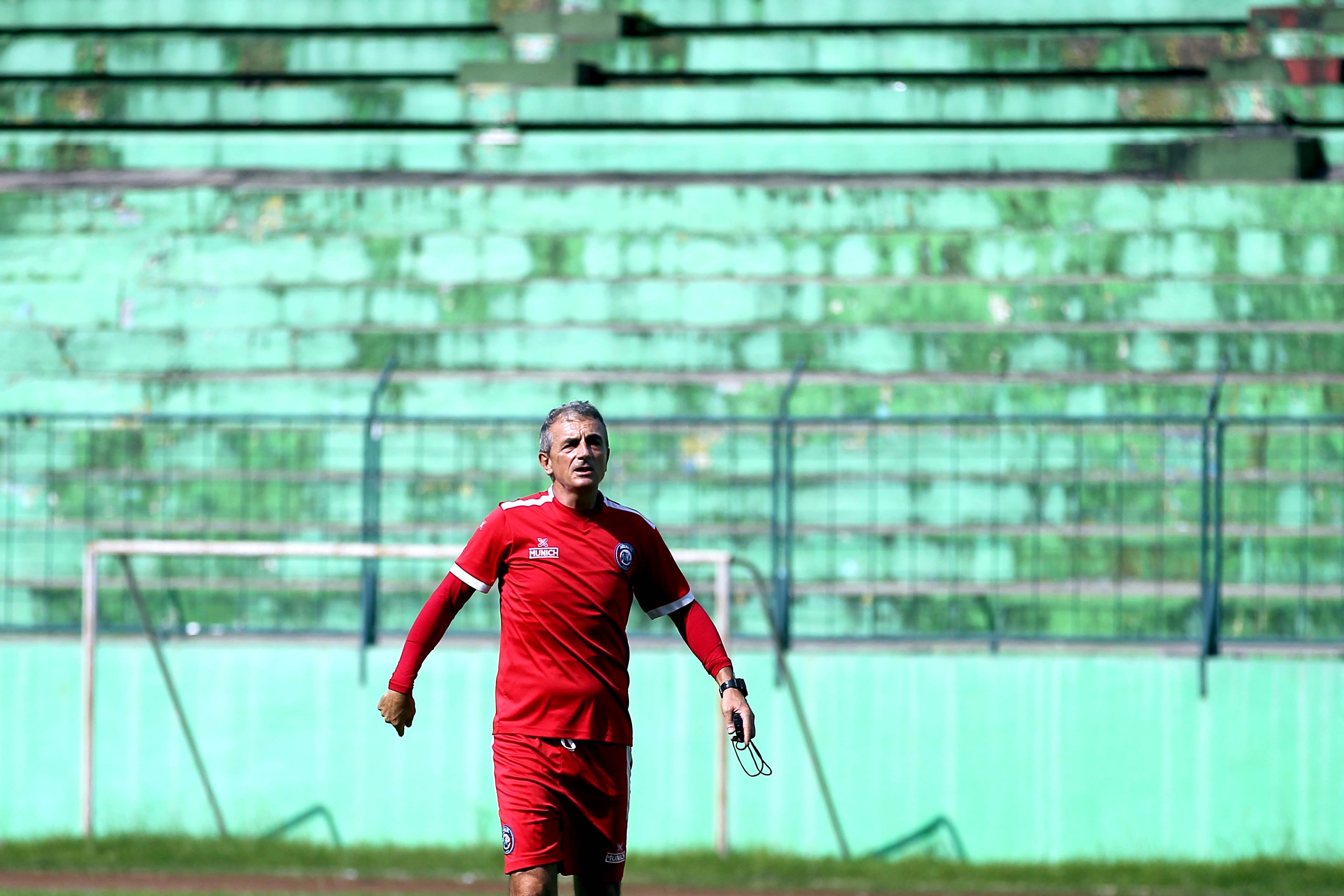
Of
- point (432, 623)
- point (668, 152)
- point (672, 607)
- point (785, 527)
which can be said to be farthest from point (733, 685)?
point (668, 152)

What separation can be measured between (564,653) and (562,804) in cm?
44

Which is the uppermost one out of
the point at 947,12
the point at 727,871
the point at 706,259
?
the point at 947,12

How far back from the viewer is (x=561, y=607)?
17.7 ft

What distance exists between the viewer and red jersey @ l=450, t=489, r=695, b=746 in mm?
5375

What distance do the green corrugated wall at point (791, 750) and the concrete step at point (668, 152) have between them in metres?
4.74

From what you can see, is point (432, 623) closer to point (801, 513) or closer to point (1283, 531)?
point (801, 513)

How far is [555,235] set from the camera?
12531 mm

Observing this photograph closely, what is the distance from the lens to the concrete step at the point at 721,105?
44.4 ft

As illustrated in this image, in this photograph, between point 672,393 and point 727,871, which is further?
point 672,393

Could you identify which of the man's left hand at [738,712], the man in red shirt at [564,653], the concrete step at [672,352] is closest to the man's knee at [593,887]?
the man in red shirt at [564,653]

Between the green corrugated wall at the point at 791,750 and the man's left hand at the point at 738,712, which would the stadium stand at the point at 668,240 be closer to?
the green corrugated wall at the point at 791,750

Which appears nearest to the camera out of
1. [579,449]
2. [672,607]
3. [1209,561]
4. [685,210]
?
[579,449]

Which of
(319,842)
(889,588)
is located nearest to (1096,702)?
(889,588)

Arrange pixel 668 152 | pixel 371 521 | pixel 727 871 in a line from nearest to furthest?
pixel 727 871
pixel 371 521
pixel 668 152
